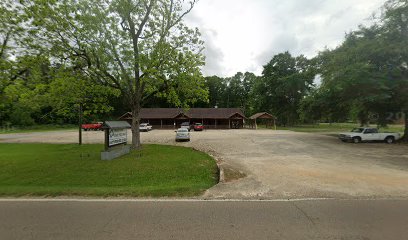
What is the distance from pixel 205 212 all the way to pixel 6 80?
10394 millimetres

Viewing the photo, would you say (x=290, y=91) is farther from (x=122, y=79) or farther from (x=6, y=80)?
(x=6, y=80)

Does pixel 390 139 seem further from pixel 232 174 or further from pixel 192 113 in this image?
pixel 192 113

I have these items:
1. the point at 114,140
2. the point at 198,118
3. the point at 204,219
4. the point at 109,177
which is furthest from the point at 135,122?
the point at 198,118

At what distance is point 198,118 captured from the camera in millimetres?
53312

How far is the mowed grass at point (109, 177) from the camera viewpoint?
687 cm

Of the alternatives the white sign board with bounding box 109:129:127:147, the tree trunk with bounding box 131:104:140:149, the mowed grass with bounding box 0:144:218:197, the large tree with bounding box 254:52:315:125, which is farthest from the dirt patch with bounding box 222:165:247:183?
the large tree with bounding box 254:52:315:125

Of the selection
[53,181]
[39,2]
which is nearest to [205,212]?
[53,181]

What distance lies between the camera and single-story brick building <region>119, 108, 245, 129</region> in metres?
52.9

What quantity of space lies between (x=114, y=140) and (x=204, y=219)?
10.6 m

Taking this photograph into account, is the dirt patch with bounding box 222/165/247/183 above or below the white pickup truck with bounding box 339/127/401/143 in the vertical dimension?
below

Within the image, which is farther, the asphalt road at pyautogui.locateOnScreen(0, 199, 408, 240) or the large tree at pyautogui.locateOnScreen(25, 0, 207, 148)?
the large tree at pyautogui.locateOnScreen(25, 0, 207, 148)

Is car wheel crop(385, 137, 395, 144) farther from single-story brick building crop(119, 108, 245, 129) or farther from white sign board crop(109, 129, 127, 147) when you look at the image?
single-story brick building crop(119, 108, 245, 129)

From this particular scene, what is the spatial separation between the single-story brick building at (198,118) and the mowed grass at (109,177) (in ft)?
132

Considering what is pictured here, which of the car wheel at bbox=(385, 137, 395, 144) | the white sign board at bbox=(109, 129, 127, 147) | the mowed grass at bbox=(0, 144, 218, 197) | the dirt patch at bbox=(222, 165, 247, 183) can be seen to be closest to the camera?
the mowed grass at bbox=(0, 144, 218, 197)
